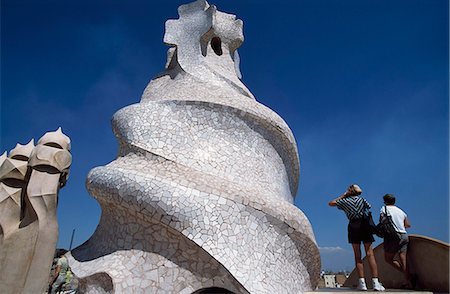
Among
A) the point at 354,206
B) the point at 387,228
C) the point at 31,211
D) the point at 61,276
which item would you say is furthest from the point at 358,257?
the point at 61,276

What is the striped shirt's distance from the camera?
198 inches

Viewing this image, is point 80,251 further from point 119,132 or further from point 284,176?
point 284,176

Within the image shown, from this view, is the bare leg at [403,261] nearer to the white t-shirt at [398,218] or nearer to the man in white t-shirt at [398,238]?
the man in white t-shirt at [398,238]

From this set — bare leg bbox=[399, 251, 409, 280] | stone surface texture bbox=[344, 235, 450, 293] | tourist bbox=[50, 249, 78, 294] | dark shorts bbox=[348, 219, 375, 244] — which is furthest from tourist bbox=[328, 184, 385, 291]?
tourist bbox=[50, 249, 78, 294]

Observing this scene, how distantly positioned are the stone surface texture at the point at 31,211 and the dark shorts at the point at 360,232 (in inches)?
149

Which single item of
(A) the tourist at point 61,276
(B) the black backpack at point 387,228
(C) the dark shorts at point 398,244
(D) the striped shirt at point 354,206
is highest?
(D) the striped shirt at point 354,206

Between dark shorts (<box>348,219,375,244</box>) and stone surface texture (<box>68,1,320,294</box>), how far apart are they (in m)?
0.64

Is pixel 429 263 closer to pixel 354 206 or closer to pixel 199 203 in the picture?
pixel 354 206

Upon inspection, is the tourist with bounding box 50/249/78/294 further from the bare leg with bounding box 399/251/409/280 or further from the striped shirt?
the bare leg with bounding box 399/251/409/280

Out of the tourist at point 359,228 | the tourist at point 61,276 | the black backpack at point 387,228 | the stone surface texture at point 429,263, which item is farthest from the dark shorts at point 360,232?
the tourist at point 61,276

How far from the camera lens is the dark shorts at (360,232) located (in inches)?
197

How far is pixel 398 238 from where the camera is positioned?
5129mm

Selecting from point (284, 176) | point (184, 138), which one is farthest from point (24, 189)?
point (284, 176)

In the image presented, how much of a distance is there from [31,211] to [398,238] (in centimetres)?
475
